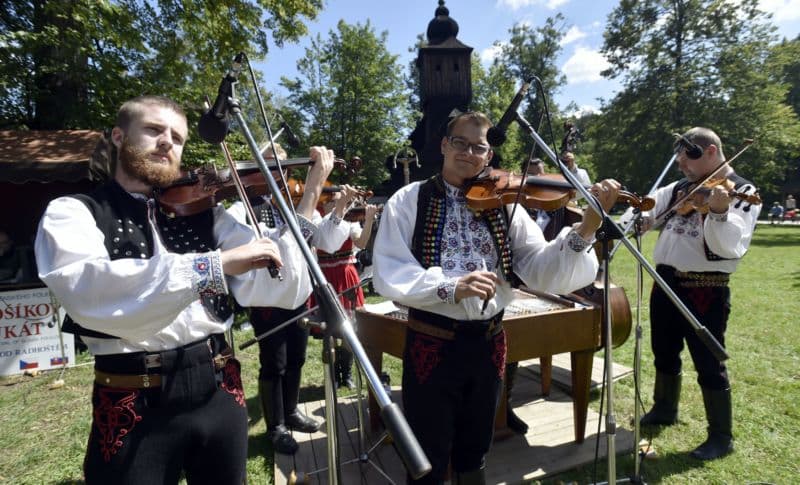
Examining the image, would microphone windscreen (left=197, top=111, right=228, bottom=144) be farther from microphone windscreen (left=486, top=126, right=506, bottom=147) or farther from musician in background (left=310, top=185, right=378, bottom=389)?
musician in background (left=310, top=185, right=378, bottom=389)

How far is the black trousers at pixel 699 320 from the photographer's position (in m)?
3.23

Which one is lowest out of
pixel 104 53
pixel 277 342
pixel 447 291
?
pixel 277 342

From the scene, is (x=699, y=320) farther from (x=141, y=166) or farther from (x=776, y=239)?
(x=776, y=239)

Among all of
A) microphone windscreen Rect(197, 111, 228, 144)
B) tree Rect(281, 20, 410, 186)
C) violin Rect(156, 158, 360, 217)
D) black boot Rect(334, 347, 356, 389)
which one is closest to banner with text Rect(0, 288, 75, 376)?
black boot Rect(334, 347, 356, 389)

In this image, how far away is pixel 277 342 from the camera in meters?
3.32

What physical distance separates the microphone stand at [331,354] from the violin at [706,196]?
9.45 feet

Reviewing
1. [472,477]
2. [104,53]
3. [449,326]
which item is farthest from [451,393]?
[104,53]

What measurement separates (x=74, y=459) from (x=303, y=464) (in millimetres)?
1890

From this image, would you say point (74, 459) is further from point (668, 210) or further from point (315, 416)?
point (668, 210)

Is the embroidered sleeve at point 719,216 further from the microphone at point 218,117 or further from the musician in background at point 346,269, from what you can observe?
the microphone at point 218,117

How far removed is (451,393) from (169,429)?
46.5 inches

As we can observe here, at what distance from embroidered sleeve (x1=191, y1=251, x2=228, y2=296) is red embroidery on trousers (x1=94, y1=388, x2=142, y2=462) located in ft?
1.65

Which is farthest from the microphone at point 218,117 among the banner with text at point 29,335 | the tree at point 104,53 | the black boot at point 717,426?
the tree at point 104,53

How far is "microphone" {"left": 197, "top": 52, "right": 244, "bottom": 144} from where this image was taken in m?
1.56
